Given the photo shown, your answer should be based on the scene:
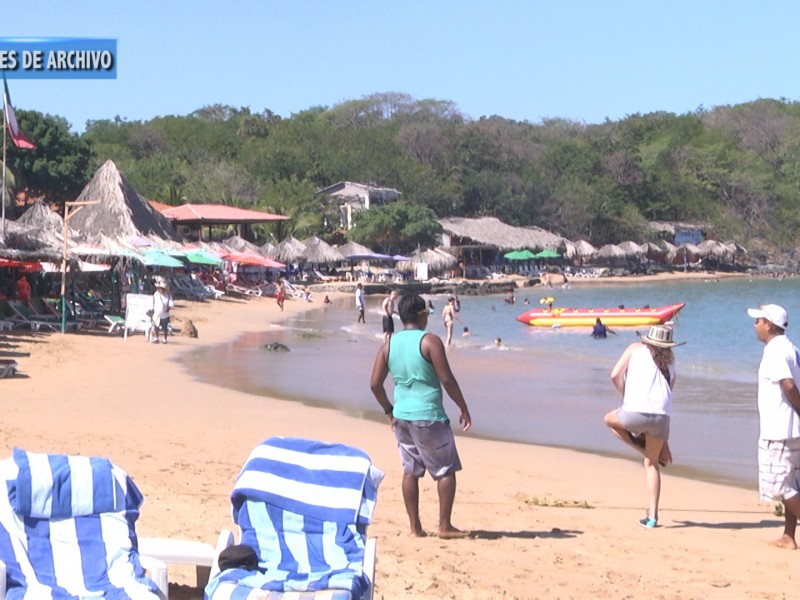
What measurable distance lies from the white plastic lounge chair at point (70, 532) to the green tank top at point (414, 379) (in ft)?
6.46

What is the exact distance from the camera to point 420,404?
6277mm

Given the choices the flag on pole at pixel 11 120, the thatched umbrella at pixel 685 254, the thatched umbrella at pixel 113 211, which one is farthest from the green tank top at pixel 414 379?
the thatched umbrella at pixel 685 254

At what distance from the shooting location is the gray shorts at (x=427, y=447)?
6.30 m

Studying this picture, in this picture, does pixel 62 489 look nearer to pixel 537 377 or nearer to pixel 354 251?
pixel 537 377

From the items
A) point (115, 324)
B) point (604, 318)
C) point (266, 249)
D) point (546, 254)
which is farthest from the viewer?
point (546, 254)

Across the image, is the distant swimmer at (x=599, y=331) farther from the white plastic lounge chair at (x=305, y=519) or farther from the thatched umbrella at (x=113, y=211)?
the white plastic lounge chair at (x=305, y=519)

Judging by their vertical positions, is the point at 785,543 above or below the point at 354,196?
below

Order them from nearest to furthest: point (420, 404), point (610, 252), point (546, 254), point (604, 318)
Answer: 1. point (420, 404)
2. point (604, 318)
3. point (546, 254)
4. point (610, 252)

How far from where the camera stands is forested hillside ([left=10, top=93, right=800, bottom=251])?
65438mm

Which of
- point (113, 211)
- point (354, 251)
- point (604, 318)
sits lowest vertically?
point (604, 318)

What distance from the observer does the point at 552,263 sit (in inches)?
2985

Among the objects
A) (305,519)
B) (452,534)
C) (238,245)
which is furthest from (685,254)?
(305,519)

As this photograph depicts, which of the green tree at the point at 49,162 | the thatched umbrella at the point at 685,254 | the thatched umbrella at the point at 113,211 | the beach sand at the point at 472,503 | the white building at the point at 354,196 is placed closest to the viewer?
the beach sand at the point at 472,503

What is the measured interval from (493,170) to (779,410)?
7496cm
